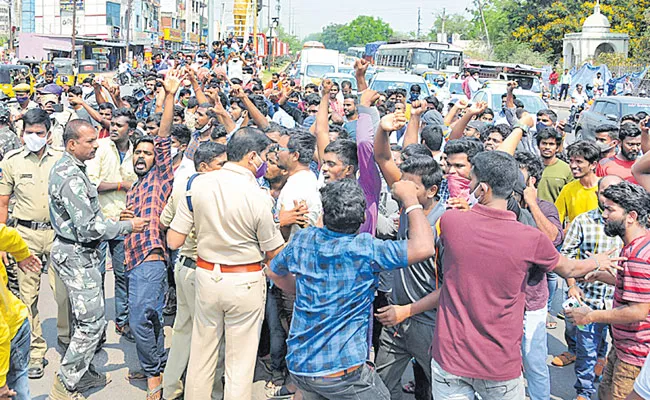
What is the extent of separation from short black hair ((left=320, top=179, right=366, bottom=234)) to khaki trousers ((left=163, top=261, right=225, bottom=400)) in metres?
1.56

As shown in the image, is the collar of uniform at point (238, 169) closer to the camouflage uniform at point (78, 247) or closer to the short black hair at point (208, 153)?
the short black hair at point (208, 153)

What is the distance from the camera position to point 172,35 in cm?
9250

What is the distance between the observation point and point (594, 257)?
3703 mm

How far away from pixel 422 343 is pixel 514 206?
1.07m

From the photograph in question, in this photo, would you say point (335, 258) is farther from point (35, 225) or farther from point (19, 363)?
point (35, 225)

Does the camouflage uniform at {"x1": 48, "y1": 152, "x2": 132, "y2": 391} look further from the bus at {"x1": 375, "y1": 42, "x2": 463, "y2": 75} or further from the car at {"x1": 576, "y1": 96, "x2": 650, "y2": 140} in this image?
the bus at {"x1": 375, "y1": 42, "x2": 463, "y2": 75}

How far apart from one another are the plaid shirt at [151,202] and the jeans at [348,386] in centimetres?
200

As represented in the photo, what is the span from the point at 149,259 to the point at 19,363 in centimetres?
146

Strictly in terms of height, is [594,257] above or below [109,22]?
below

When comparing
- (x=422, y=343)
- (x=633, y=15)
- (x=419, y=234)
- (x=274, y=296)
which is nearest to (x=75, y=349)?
(x=274, y=296)

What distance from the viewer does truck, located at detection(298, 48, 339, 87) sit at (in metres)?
25.2

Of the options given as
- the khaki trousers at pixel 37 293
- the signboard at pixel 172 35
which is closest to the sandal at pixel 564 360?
the khaki trousers at pixel 37 293

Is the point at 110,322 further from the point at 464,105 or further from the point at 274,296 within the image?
the point at 464,105

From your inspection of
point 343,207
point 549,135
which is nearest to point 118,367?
point 343,207
